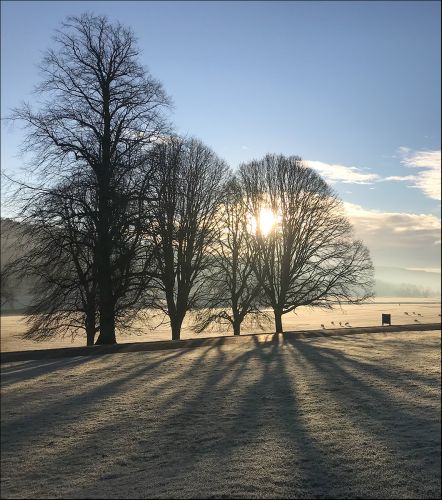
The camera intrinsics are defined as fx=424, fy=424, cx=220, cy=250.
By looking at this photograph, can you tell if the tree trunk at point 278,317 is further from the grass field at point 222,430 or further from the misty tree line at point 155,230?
the grass field at point 222,430

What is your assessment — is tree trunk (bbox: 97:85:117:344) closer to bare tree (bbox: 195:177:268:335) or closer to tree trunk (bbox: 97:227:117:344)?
tree trunk (bbox: 97:227:117:344)

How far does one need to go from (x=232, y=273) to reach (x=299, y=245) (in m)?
5.23

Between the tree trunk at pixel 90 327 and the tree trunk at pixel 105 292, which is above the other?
the tree trunk at pixel 105 292

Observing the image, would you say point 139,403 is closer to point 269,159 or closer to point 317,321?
point 269,159

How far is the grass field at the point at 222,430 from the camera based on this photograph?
5.72 metres

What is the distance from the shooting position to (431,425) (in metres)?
7.48

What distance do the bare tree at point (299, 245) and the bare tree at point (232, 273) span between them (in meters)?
0.82

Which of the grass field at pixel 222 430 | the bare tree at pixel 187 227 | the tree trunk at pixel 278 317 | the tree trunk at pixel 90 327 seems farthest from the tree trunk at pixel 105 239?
the tree trunk at pixel 278 317

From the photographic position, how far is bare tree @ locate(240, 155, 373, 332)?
2991 centimetres

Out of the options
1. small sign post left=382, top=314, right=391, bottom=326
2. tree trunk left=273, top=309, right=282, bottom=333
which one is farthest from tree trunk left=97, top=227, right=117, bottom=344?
small sign post left=382, top=314, right=391, bottom=326

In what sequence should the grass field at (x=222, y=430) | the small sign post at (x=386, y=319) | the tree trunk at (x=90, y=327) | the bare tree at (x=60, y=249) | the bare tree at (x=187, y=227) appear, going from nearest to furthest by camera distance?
the grass field at (x=222, y=430) → the bare tree at (x=60, y=249) → the tree trunk at (x=90, y=327) → the bare tree at (x=187, y=227) → the small sign post at (x=386, y=319)

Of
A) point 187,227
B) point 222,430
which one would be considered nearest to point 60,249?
point 187,227

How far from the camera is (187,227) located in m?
26.2

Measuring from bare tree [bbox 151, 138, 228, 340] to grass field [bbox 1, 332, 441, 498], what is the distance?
11.8 m
